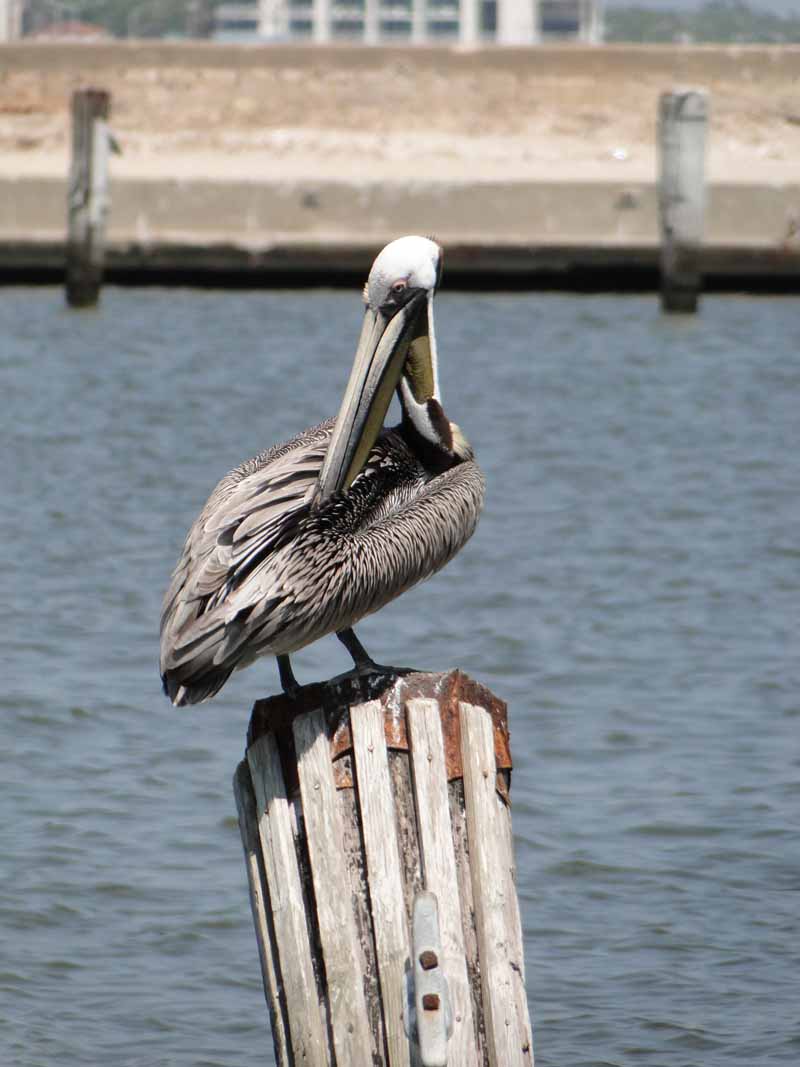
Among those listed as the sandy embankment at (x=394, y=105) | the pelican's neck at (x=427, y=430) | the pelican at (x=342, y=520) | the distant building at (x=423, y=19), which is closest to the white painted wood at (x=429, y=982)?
the pelican at (x=342, y=520)

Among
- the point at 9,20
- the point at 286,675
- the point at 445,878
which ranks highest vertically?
the point at 9,20

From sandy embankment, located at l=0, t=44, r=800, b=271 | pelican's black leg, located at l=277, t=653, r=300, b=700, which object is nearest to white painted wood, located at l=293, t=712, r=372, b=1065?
pelican's black leg, located at l=277, t=653, r=300, b=700

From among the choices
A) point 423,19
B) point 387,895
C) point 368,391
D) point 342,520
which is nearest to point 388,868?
point 387,895

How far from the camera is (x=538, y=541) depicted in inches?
332

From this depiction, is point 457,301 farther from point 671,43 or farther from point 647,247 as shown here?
point 671,43

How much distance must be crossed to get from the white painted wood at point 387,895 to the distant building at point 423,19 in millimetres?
55200

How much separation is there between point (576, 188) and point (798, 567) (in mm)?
10508

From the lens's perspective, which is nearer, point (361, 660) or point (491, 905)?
point (491, 905)

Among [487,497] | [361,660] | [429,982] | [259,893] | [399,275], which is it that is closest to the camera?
[429,982]

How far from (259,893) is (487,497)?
20.1ft

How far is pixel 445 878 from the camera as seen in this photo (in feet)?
9.48

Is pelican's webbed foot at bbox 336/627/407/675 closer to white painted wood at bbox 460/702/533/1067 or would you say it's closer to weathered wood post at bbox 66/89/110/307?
white painted wood at bbox 460/702/533/1067

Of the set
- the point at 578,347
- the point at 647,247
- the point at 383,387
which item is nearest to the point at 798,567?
the point at 383,387

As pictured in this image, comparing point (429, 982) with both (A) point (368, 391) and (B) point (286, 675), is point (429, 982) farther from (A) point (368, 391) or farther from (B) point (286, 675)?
(A) point (368, 391)
